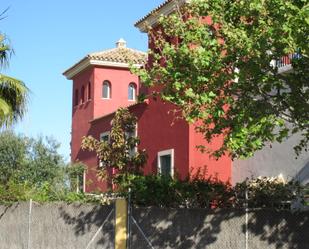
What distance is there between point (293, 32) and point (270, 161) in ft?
35.8

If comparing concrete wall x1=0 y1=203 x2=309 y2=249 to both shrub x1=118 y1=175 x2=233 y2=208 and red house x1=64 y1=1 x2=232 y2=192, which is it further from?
red house x1=64 y1=1 x2=232 y2=192

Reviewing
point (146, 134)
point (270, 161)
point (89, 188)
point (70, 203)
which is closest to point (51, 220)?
point (70, 203)

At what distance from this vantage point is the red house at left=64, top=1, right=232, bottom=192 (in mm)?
21953

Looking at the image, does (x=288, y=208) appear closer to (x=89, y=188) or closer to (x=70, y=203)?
(x=70, y=203)

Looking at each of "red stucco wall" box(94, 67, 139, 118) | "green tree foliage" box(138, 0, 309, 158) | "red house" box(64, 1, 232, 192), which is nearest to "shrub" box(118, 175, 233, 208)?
"green tree foliage" box(138, 0, 309, 158)

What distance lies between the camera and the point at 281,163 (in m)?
18.6

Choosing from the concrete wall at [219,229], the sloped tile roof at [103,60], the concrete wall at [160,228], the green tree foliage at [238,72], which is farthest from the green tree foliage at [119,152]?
the sloped tile roof at [103,60]

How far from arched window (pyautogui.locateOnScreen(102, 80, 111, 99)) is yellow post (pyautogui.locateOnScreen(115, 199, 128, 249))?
22397 millimetres

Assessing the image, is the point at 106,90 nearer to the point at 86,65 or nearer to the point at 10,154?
the point at 86,65

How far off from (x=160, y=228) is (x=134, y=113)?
1374 centimetres

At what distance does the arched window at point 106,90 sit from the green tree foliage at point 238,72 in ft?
84.5

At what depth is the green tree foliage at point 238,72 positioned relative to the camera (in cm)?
917

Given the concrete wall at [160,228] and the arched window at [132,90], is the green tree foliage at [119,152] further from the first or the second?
the arched window at [132,90]

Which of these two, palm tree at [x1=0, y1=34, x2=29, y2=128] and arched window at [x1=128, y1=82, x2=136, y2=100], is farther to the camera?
arched window at [x1=128, y1=82, x2=136, y2=100]
